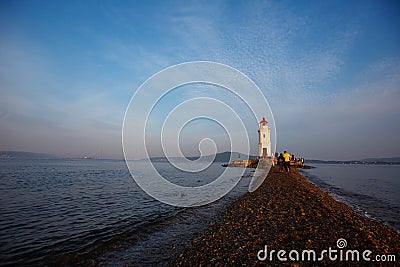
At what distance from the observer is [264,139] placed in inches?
1998

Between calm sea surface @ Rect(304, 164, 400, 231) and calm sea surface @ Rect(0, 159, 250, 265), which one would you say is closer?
calm sea surface @ Rect(0, 159, 250, 265)

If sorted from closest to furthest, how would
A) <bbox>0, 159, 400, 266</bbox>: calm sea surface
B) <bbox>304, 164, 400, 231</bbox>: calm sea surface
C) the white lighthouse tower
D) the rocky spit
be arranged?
the rocky spit → <bbox>0, 159, 400, 266</bbox>: calm sea surface → <bbox>304, 164, 400, 231</bbox>: calm sea surface → the white lighthouse tower

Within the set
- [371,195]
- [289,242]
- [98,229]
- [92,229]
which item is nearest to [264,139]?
[371,195]

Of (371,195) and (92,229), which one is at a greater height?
(371,195)

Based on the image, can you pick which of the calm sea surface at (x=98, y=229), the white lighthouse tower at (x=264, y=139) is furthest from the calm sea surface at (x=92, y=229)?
the white lighthouse tower at (x=264, y=139)

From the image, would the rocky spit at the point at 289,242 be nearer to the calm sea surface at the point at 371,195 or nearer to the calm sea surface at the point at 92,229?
the calm sea surface at the point at 92,229

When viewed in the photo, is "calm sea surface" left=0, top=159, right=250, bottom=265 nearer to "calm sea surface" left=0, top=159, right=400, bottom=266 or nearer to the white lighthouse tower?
"calm sea surface" left=0, top=159, right=400, bottom=266

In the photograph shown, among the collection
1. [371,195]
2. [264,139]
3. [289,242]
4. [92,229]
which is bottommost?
[92,229]

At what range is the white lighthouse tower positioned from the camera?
50.8 meters

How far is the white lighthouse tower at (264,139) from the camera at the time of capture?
5078 cm

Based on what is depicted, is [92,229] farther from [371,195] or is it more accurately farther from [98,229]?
[371,195]

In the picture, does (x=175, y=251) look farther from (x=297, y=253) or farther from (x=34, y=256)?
(x=34, y=256)

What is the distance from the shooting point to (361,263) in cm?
421

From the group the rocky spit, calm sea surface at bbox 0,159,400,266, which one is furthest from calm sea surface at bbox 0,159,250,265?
the rocky spit
